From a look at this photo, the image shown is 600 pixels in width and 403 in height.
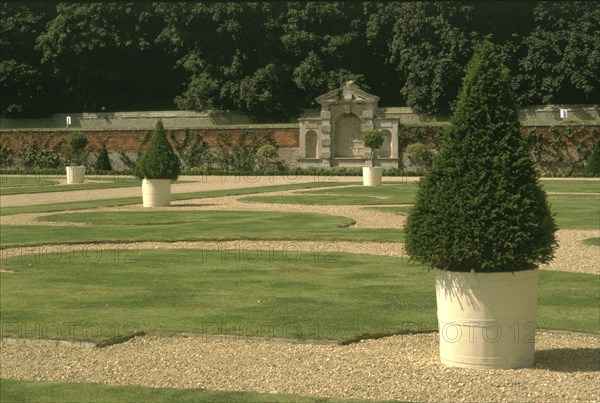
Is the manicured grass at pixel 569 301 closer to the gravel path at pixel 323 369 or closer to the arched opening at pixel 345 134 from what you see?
the gravel path at pixel 323 369

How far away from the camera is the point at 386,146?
47594 millimetres

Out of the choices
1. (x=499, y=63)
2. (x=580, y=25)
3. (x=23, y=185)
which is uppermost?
(x=580, y=25)

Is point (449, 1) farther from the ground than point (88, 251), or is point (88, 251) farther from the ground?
point (449, 1)

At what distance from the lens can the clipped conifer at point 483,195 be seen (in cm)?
759

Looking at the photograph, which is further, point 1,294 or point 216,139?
point 216,139

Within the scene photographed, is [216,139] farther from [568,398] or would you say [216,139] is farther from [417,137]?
[568,398]

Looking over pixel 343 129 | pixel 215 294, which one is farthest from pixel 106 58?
pixel 215 294

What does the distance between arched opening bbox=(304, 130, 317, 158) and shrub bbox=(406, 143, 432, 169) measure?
499cm

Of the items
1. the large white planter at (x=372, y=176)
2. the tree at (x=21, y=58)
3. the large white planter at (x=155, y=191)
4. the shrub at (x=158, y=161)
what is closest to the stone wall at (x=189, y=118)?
the tree at (x=21, y=58)

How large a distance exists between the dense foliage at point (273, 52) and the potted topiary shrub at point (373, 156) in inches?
283

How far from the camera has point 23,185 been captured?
35281mm

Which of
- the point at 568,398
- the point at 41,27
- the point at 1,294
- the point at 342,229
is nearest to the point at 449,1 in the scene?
the point at 41,27

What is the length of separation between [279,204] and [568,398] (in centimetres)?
1856

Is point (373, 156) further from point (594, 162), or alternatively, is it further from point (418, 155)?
point (594, 162)
